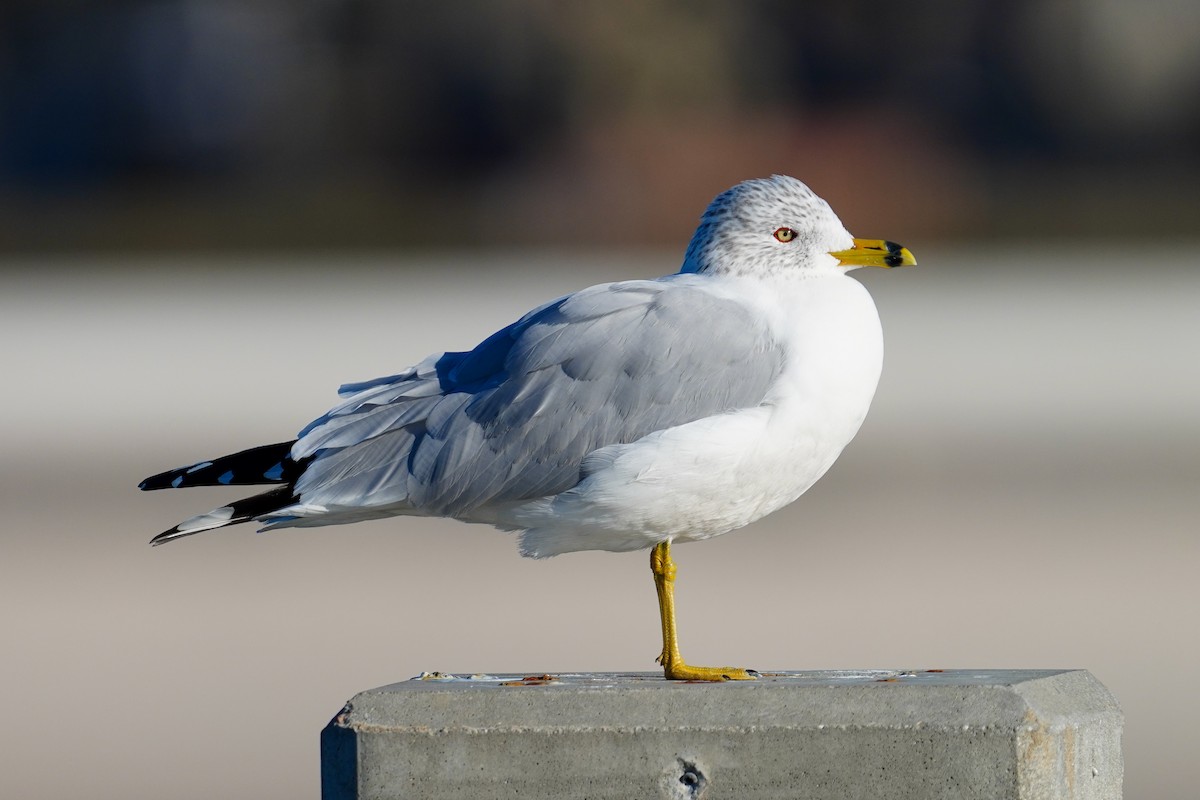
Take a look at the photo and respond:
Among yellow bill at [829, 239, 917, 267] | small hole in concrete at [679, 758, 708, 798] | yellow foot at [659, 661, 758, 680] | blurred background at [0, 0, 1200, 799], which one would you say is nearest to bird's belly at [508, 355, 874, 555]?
yellow foot at [659, 661, 758, 680]

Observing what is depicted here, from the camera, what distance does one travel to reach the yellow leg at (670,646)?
400cm

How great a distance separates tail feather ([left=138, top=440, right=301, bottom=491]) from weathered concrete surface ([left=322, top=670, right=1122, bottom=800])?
743mm

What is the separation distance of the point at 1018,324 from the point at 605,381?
10024 millimetres

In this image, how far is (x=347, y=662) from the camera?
33.1ft

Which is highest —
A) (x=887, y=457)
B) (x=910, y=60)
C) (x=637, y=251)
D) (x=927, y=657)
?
(x=910, y=60)

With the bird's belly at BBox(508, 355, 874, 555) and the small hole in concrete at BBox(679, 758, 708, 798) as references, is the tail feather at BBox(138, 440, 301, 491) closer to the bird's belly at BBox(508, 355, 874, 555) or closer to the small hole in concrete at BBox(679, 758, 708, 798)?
the bird's belly at BBox(508, 355, 874, 555)

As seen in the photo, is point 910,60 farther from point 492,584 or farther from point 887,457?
point 492,584

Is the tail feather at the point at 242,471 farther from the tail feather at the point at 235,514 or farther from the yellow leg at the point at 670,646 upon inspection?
the yellow leg at the point at 670,646

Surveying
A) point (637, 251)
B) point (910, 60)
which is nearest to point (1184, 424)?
point (637, 251)

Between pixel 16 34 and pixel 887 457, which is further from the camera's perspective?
pixel 16 34

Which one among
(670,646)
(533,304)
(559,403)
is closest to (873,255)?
(559,403)

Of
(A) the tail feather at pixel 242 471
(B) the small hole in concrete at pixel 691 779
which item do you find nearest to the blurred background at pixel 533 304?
(A) the tail feather at pixel 242 471

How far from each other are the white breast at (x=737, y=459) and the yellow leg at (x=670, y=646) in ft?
0.17

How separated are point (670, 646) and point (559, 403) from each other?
1.73 feet
